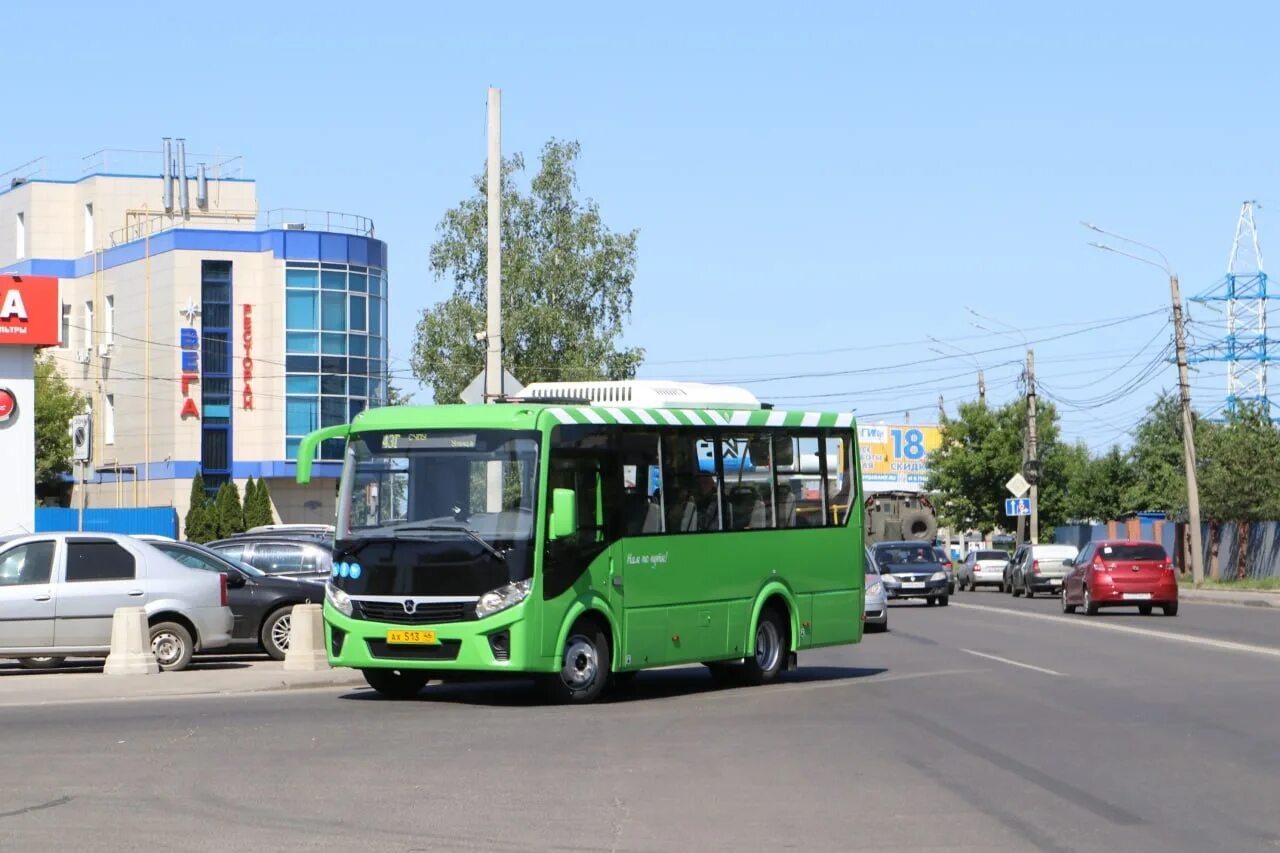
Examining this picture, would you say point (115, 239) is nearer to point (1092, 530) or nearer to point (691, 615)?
point (1092, 530)

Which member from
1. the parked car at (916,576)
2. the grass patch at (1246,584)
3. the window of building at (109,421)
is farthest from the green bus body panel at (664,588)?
the window of building at (109,421)

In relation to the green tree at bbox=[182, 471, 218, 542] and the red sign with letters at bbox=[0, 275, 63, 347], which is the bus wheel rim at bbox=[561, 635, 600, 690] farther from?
the green tree at bbox=[182, 471, 218, 542]

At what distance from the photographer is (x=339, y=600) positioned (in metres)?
18.0

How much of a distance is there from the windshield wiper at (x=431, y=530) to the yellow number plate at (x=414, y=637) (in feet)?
2.96

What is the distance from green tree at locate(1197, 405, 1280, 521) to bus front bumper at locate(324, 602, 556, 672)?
44322 millimetres

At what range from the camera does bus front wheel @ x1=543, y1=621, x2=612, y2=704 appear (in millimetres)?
17812

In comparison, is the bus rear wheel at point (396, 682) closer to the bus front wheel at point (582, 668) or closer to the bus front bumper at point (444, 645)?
the bus front bumper at point (444, 645)

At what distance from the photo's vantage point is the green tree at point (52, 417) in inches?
3029

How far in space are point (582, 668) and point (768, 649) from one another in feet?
11.2

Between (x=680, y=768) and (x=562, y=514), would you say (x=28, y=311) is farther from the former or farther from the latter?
(x=680, y=768)

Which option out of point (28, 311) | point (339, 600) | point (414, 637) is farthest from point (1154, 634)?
point (28, 311)

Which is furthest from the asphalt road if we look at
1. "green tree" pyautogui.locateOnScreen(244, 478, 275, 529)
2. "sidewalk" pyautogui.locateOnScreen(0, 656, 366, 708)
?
"green tree" pyautogui.locateOnScreen(244, 478, 275, 529)

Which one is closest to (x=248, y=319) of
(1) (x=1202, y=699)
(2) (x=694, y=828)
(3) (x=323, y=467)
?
(3) (x=323, y=467)

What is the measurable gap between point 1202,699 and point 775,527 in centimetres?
481
